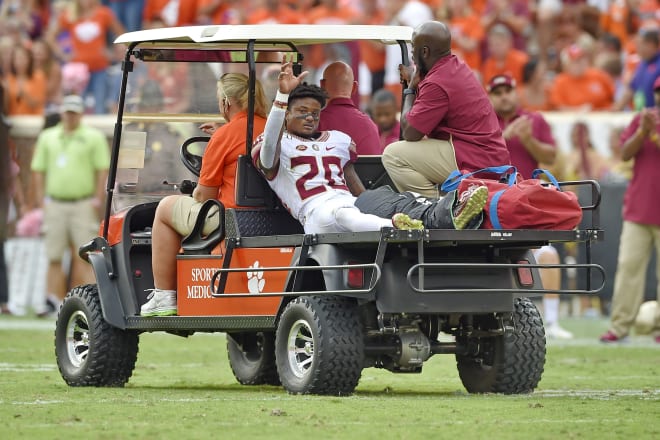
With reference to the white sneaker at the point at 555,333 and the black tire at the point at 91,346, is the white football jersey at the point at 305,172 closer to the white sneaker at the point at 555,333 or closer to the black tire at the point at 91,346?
the black tire at the point at 91,346

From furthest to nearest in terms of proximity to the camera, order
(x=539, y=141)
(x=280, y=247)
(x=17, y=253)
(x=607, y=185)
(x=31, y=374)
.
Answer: (x=17, y=253), (x=607, y=185), (x=539, y=141), (x=31, y=374), (x=280, y=247)

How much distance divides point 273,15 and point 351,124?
11.2 m

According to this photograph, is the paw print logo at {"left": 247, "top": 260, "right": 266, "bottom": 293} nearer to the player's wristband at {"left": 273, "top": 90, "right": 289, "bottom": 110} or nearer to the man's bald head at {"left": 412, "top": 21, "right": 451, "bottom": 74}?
the player's wristband at {"left": 273, "top": 90, "right": 289, "bottom": 110}

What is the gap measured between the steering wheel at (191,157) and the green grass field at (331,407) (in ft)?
4.61

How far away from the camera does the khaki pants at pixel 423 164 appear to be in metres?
9.05

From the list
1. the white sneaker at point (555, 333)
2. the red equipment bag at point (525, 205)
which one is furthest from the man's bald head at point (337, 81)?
the white sneaker at point (555, 333)

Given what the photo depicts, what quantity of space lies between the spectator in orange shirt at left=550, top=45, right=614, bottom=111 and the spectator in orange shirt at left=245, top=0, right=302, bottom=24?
11.2 feet

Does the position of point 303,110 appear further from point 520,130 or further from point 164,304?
point 520,130

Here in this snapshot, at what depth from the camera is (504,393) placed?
9.28 metres

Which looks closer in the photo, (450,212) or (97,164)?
(450,212)

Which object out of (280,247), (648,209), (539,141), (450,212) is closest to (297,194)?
(280,247)

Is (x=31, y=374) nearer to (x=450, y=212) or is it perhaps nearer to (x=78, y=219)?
(x=450, y=212)

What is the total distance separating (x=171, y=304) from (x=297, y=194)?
4.18 ft

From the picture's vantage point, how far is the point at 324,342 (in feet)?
28.1
